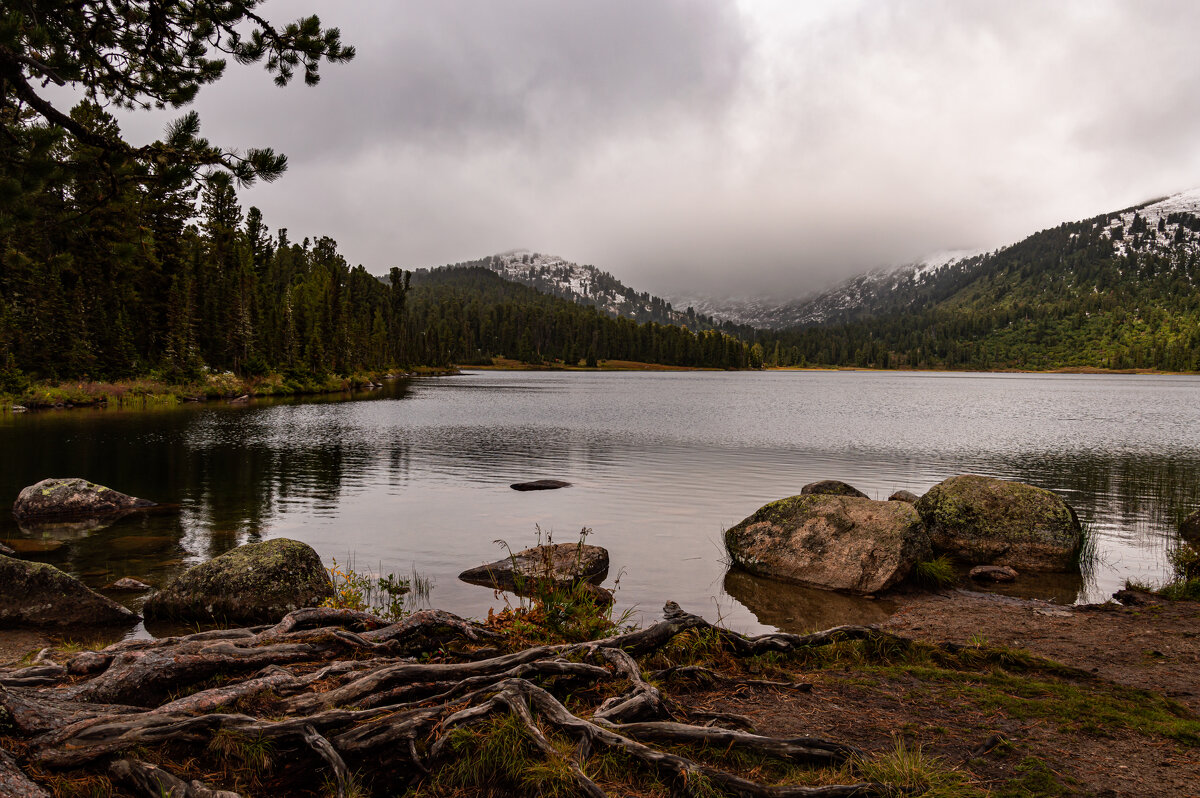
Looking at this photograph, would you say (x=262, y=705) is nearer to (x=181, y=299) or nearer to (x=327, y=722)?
(x=327, y=722)

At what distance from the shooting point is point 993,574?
1415 centimetres

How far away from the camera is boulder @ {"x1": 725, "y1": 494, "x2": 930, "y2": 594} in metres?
13.3

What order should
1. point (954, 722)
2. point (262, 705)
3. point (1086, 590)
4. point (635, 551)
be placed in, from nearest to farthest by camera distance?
point (262, 705) → point (954, 722) → point (1086, 590) → point (635, 551)

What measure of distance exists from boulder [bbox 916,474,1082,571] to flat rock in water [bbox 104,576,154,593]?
718 inches

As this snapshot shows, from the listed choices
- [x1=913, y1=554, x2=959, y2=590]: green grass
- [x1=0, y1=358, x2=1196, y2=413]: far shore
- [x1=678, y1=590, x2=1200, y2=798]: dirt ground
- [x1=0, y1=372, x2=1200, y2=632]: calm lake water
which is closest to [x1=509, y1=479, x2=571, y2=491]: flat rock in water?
[x1=0, y1=372, x2=1200, y2=632]: calm lake water

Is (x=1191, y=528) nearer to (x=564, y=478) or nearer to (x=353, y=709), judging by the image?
(x=564, y=478)

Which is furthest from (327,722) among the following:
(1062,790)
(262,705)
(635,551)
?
(635,551)

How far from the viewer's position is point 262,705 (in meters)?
5.34

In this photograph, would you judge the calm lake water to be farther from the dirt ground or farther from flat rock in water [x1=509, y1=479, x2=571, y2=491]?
the dirt ground

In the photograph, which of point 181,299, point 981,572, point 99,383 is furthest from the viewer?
point 181,299

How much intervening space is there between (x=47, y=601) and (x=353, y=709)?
8.73m

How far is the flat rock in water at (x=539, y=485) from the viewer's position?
23375mm

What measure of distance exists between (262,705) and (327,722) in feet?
2.63

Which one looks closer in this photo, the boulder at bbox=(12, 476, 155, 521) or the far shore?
the boulder at bbox=(12, 476, 155, 521)
